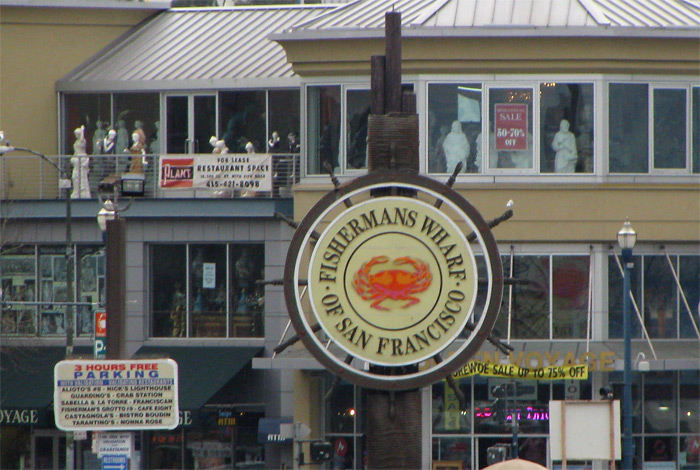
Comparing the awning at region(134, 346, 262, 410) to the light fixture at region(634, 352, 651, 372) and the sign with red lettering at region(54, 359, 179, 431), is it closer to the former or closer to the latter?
the light fixture at region(634, 352, 651, 372)

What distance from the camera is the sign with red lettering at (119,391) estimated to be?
39.6ft

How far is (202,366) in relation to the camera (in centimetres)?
2930

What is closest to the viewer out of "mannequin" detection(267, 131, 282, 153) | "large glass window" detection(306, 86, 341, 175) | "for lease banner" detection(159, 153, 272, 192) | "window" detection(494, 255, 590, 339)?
"window" detection(494, 255, 590, 339)

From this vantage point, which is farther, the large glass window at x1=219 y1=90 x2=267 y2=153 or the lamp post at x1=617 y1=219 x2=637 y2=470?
the large glass window at x1=219 y1=90 x2=267 y2=153

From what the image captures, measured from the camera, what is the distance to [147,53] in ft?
112

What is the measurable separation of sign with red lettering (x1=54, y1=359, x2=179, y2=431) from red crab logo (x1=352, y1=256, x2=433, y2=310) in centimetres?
382

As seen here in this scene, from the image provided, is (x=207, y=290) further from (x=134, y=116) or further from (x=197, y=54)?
(x=197, y=54)

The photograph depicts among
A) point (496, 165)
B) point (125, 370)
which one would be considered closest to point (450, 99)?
point (496, 165)

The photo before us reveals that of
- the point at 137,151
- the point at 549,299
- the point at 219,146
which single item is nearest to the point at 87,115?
the point at 137,151

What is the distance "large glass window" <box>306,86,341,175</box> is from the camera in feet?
90.3

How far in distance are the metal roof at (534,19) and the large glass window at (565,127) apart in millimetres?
1363

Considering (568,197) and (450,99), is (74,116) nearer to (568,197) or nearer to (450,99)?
(450,99)

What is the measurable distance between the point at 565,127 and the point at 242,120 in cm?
965

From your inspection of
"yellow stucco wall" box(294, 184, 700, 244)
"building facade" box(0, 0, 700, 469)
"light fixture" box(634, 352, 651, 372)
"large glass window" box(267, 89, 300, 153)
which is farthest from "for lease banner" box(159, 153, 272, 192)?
"light fixture" box(634, 352, 651, 372)
